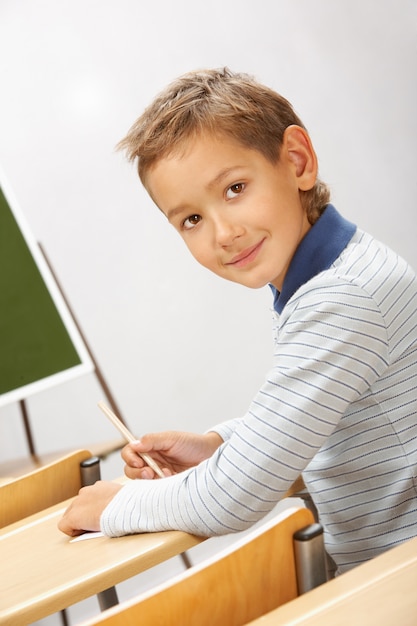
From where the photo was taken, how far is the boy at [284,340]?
1105 mm

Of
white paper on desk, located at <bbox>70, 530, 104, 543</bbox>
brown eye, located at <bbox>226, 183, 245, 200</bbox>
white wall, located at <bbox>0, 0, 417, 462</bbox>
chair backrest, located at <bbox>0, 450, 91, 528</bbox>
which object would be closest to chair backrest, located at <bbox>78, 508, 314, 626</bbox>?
white paper on desk, located at <bbox>70, 530, 104, 543</bbox>

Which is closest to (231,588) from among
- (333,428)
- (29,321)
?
(333,428)

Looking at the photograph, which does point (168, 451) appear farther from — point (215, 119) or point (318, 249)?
point (215, 119)

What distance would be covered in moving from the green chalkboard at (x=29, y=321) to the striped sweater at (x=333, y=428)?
1659 millimetres

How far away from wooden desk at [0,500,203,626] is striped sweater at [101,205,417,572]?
4 cm

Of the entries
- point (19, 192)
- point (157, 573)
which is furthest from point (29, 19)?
point (157, 573)

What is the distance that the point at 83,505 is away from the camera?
1256 millimetres

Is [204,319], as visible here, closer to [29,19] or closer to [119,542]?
[29,19]

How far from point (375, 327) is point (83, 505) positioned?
19.7 inches

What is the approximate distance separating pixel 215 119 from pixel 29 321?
5.74 feet

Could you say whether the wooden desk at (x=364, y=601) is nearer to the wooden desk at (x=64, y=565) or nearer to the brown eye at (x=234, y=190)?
the wooden desk at (x=64, y=565)

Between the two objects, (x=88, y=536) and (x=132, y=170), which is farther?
(x=132, y=170)

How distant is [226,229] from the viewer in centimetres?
126

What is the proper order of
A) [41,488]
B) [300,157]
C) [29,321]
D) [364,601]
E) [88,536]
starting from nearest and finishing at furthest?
[364,601], [88,536], [300,157], [41,488], [29,321]
